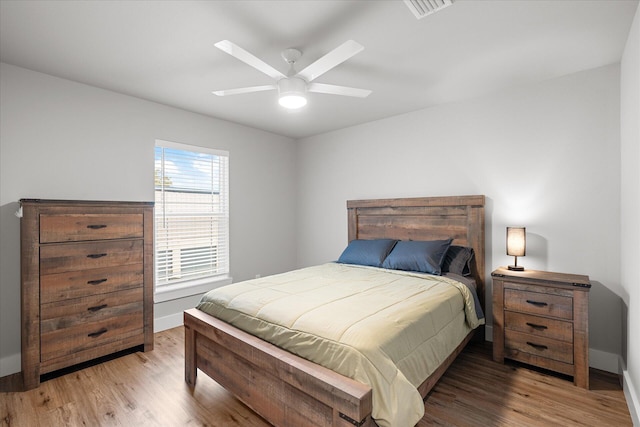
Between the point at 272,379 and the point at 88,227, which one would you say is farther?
the point at 88,227

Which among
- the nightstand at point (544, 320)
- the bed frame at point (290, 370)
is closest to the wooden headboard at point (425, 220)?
the bed frame at point (290, 370)

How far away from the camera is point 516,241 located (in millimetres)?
2811

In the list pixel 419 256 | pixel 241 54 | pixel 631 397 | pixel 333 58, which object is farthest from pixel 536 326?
pixel 241 54

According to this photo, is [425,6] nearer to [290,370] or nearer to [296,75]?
[296,75]

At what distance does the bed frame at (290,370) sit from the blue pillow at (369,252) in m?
0.58

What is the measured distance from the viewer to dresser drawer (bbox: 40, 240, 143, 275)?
2.46 m

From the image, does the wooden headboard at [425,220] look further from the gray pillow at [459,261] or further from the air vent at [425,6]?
the air vent at [425,6]

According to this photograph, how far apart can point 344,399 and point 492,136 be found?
2.98m

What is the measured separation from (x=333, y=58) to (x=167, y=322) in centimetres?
326

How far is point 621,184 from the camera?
98.9 inches

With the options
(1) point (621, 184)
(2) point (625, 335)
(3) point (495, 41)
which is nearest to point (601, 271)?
(2) point (625, 335)

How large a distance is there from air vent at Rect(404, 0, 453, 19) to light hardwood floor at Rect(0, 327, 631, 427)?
97.2 inches

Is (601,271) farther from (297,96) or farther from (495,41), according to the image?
(297,96)

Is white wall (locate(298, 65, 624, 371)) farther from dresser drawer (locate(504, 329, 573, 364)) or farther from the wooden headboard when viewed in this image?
dresser drawer (locate(504, 329, 573, 364))
